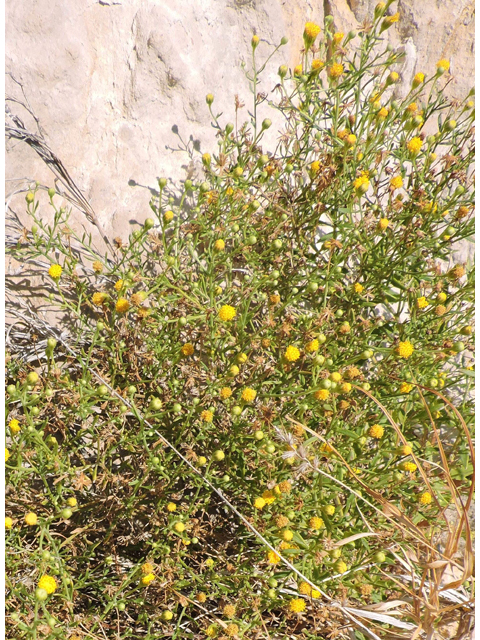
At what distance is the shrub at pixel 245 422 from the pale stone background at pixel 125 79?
205 mm

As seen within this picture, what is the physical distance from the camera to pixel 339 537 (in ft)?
6.04

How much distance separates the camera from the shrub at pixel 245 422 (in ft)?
5.61

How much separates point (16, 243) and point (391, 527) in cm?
177

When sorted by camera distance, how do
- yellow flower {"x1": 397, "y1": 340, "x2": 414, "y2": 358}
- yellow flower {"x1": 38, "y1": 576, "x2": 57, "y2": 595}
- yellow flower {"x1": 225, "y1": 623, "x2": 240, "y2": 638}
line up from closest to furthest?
yellow flower {"x1": 38, "y1": 576, "x2": 57, "y2": 595}
yellow flower {"x1": 225, "y1": 623, "x2": 240, "y2": 638}
yellow flower {"x1": 397, "y1": 340, "x2": 414, "y2": 358}

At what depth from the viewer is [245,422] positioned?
5.96ft

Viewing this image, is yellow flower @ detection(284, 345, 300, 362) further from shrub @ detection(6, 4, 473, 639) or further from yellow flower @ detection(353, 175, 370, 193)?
yellow flower @ detection(353, 175, 370, 193)

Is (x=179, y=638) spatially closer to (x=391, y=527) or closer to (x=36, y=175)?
(x=391, y=527)

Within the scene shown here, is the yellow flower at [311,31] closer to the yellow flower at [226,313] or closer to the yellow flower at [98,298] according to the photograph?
the yellow flower at [226,313]

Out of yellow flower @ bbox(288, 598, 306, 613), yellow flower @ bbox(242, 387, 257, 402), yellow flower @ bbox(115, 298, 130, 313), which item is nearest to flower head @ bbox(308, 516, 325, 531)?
yellow flower @ bbox(288, 598, 306, 613)

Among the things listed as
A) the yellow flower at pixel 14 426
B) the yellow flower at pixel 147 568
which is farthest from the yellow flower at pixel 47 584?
the yellow flower at pixel 14 426

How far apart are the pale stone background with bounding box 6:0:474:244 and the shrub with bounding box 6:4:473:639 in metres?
0.21

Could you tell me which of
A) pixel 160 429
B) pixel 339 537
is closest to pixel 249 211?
pixel 160 429

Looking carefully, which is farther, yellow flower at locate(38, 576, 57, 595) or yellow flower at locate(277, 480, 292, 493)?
yellow flower at locate(277, 480, 292, 493)

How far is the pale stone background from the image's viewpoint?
2094 millimetres
